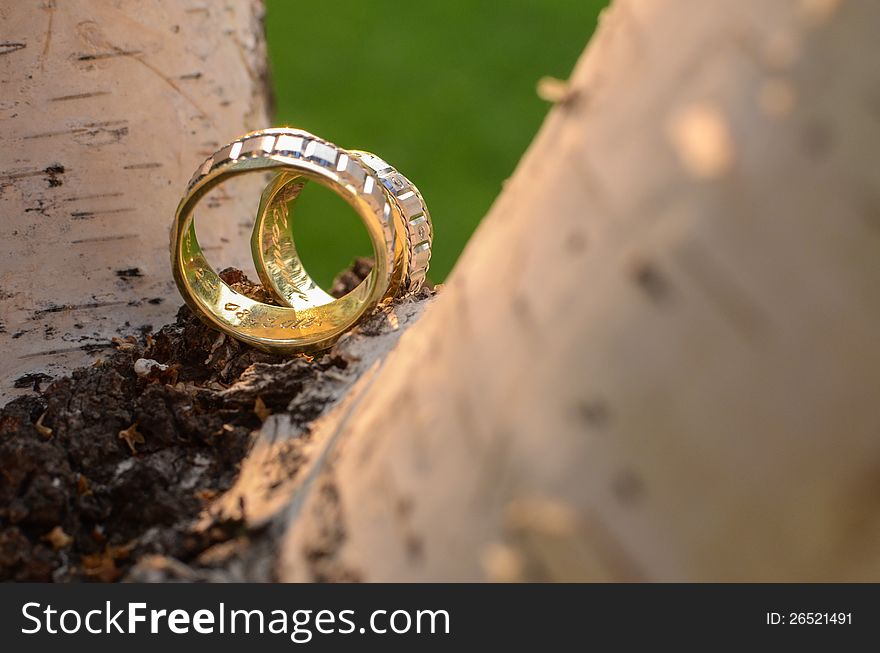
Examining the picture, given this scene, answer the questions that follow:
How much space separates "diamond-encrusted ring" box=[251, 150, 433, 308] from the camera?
2.54ft

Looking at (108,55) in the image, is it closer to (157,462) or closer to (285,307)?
(285,307)

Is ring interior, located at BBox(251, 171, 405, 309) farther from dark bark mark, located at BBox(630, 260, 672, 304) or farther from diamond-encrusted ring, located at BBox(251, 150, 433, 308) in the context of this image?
dark bark mark, located at BBox(630, 260, 672, 304)

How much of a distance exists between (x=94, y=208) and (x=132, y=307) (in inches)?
3.9

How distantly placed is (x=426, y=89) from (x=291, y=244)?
168 cm

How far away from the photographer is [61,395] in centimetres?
70

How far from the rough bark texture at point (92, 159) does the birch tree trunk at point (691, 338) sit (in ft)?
1.68

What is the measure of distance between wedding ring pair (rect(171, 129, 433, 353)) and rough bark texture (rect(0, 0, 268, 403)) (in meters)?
0.07

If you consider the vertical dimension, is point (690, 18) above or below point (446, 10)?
below

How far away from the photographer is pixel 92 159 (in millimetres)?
795

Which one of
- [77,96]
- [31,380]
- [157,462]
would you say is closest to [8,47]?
[77,96]

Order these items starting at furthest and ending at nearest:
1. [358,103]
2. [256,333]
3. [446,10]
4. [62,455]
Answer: [446,10] < [358,103] < [256,333] < [62,455]

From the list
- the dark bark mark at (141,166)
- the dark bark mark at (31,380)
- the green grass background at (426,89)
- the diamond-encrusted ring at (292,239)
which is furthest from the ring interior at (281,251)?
the green grass background at (426,89)
